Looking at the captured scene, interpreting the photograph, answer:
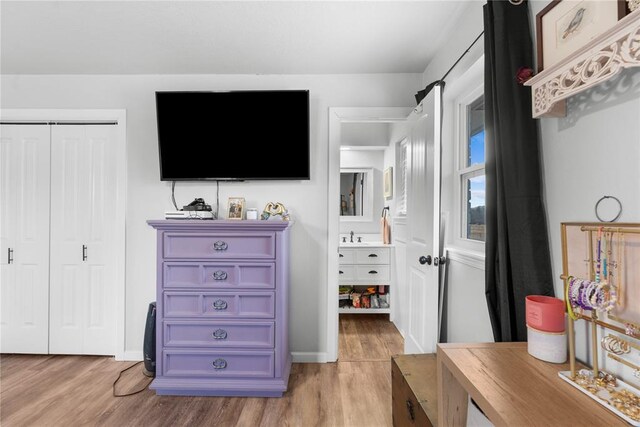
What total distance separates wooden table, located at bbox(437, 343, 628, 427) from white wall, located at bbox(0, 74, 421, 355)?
1573 mm

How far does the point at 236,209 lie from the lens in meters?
2.42

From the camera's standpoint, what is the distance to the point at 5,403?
1.95m

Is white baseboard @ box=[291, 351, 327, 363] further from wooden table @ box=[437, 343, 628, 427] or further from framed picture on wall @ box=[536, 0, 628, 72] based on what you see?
framed picture on wall @ box=[536, 0, 628, 72]

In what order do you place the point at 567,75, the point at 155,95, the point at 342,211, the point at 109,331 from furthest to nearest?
the point at 342,211 → the point at 109,331 → the point at 155,95 → the point at 567,75

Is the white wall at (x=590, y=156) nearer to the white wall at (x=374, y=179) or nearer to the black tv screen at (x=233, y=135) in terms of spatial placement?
the black tv screen at (x=233, y=135)

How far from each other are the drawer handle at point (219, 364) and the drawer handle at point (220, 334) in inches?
6.2

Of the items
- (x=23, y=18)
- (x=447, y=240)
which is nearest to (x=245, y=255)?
(x=447, y=240)

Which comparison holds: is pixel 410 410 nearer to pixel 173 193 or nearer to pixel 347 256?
pixel 347 256

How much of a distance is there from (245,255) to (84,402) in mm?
1472

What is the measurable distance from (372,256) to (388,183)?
3.08 ft

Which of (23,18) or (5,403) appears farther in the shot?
(5,403)

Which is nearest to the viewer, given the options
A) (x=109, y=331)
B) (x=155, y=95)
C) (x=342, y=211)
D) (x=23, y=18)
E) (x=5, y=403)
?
(x=23, y=18)

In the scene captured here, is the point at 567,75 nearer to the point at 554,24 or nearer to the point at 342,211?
the point at 554,24

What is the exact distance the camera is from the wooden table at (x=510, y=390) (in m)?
0.65
